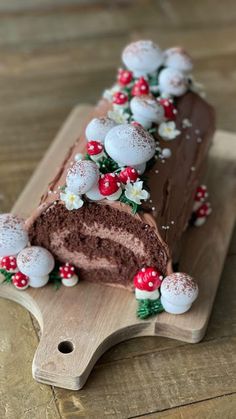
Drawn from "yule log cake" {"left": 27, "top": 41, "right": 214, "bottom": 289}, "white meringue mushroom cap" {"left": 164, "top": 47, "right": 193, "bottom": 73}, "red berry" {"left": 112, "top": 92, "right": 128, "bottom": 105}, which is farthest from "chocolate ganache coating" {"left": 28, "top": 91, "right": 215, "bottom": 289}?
"white meringue mushroom cap" {"left": 164, "top": 47, "right": 193, "bottom": 73}

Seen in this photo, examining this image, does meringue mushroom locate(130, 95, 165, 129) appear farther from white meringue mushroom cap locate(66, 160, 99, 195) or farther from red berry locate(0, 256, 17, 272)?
red berry locate(0, 256, 17, 272)

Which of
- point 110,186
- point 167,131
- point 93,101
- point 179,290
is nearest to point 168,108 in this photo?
point 167,131

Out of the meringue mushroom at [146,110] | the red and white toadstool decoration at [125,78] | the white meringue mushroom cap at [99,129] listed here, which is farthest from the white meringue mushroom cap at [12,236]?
the red and white toadstool decoration at [125,78]

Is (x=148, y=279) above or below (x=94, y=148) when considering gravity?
below

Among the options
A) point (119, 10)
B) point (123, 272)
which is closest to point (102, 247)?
point (123, 272)

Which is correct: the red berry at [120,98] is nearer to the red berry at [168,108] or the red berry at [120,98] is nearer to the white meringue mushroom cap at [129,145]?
the red berry at [168,108]

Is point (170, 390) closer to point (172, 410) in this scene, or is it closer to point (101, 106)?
point (172, 410)

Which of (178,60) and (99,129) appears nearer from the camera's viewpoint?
(99,129)

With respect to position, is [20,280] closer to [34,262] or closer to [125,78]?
[34,262]
